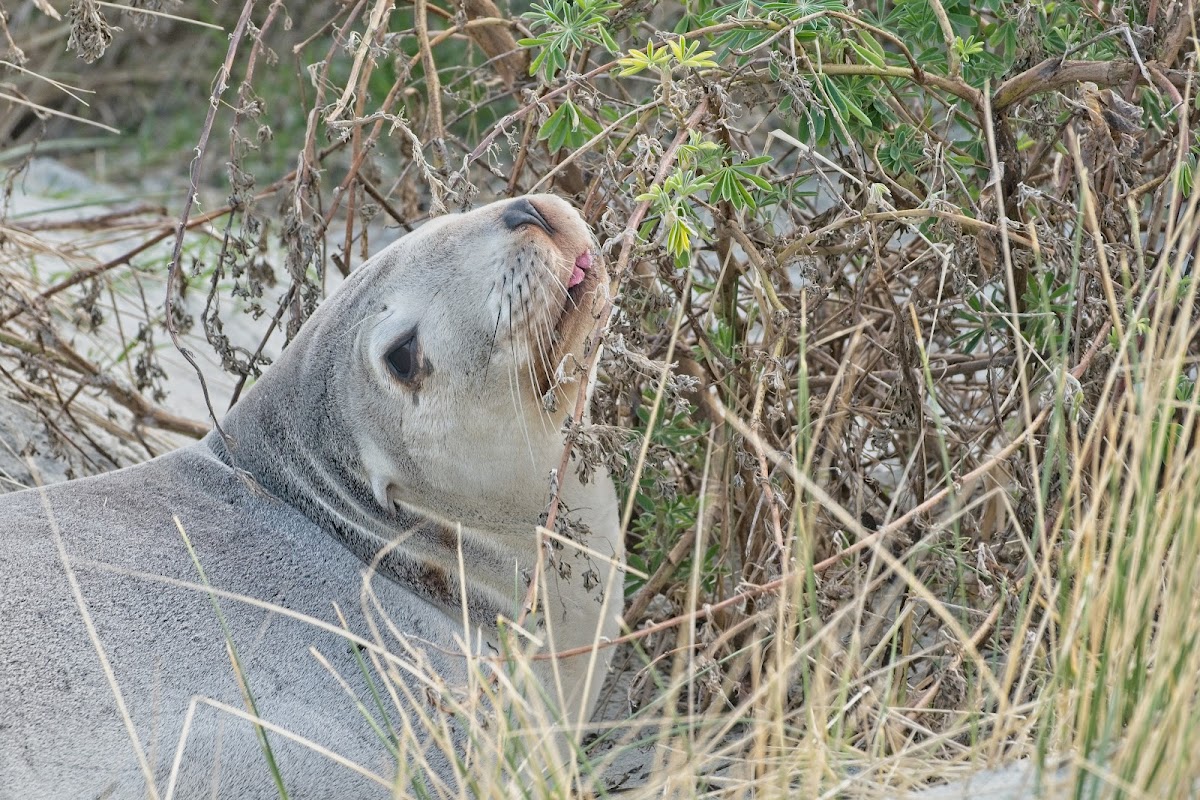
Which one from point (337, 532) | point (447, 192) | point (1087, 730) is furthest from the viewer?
point (337, 532)

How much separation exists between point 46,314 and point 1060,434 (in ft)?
9.77

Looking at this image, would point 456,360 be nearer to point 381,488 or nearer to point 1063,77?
point 381,488

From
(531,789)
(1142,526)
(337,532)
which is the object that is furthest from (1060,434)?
(337,532)

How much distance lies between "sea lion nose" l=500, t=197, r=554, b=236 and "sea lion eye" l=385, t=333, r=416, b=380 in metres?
0.31

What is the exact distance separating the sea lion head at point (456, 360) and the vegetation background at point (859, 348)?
12 centimetres

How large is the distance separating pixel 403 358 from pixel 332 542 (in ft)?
1.53

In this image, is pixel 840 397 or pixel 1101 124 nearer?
pixel 1101 124

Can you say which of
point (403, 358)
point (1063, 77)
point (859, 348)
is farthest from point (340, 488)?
point (1063, 77)

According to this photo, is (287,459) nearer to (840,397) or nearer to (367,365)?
(367,365)

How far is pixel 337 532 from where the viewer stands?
313 centimetres

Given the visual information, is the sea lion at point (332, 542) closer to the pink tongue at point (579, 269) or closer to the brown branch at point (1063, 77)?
the pink tongue at point (579, 269)

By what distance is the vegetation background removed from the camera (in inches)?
82.3

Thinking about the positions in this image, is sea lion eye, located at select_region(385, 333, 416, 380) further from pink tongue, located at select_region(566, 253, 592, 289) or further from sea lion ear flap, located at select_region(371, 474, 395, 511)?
pink tongue, located at select_region(566, 253, 592, 289)

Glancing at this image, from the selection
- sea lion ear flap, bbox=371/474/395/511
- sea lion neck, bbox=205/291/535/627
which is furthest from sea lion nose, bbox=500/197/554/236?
sea lion ear flap, bbox=371/474/395/511
